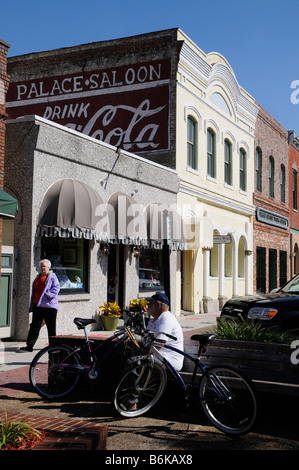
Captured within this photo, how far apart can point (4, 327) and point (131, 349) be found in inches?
231

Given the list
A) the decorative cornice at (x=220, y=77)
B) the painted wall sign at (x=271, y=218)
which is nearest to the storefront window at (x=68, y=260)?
the decorative cornice at (x=220, y=77)

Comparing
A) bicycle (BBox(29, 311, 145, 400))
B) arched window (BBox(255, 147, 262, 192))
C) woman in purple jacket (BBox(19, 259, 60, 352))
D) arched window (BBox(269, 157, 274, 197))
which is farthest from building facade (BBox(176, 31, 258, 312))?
bicycle (BBox(29, 311, 145, 400))

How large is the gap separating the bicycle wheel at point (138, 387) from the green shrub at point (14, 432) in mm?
1799

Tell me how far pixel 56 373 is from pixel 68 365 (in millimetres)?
217

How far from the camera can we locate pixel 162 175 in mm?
17828

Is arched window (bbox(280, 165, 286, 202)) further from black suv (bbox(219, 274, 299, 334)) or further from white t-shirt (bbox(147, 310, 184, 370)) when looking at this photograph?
white t-shirt (bbox(147, 310, 184, 370))

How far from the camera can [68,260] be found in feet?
45.4

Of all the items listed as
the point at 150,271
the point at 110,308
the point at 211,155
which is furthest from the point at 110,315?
the point at 211,155

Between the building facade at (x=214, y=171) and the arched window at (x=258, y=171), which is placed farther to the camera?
the arched window at (x=258, y=171)

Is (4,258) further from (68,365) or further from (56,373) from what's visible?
(68,365)

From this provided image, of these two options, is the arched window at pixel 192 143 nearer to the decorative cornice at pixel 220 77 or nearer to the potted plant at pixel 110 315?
the decorative cornice at pixel 220 77

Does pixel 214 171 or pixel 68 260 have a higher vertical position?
pixel 214 171

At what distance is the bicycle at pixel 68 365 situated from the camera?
6770 mm

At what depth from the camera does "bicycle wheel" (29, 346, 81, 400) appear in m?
6.85
